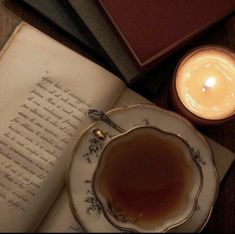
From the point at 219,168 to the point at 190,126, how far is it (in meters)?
0.09


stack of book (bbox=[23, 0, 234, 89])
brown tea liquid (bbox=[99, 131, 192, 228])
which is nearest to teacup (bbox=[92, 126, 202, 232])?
brown tea liquid (bbox=[99, 131, 192, 228])

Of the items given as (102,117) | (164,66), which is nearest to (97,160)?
(102,117)

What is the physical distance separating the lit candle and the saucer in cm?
4

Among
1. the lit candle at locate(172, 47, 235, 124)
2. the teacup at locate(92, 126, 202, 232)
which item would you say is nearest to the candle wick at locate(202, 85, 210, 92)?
the lit candle at locate(172, 47, 235, 124)

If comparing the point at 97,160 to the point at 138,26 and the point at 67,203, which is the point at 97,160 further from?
the point at 138,26

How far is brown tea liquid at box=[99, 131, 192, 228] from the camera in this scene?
67 centimetres

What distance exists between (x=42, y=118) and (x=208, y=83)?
0.28 metres

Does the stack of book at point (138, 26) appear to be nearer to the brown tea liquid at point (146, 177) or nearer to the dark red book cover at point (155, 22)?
the dark red book cover at point (155, 22)

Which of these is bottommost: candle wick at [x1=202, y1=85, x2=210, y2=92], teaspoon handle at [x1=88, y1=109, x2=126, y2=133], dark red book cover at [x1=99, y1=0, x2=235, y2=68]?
candle wick at [x1=202, y1=85, x2=210, y2=92]

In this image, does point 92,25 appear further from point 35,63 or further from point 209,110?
point 209,110

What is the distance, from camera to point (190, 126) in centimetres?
72

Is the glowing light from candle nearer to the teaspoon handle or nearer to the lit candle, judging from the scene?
the lit candle

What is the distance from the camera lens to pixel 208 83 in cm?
75

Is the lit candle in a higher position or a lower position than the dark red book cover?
lower
